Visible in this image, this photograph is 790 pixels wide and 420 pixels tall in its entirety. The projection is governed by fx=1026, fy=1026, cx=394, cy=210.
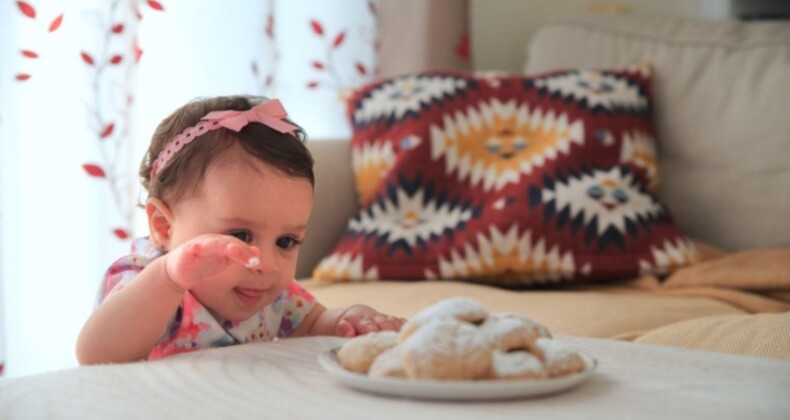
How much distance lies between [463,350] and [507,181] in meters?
1.27

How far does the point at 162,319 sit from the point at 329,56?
146 centimetres

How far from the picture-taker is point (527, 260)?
74.5 inches

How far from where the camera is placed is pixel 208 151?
44.4 inches

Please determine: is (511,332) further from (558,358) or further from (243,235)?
(243,235)

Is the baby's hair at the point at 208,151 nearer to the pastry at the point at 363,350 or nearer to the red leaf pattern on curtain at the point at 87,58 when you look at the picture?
the pastry at the point at 363,350

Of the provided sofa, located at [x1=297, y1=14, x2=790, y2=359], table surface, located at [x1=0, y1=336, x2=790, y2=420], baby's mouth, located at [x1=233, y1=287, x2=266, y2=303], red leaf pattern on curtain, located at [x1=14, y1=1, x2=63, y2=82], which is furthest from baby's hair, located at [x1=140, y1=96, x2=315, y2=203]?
red leaf pattern on curtain, located at [x1=14, y1=1, x2=63, y2=82]

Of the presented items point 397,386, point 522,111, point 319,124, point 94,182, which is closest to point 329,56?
point 319,124

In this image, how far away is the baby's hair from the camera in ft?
3.70

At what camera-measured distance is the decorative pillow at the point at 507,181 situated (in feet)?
6.25

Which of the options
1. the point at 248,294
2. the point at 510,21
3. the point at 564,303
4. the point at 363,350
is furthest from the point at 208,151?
the point at 510,21

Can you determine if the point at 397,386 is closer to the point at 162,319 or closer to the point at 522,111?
the point at 162,319

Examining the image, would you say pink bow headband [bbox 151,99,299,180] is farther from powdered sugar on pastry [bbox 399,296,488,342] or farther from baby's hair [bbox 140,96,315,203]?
powdered sugar on pastry [bbox 399,296,488,342]

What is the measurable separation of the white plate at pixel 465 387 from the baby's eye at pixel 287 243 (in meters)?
0.41

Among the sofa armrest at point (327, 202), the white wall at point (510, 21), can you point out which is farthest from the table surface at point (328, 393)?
the white wall at point (510, 21)
